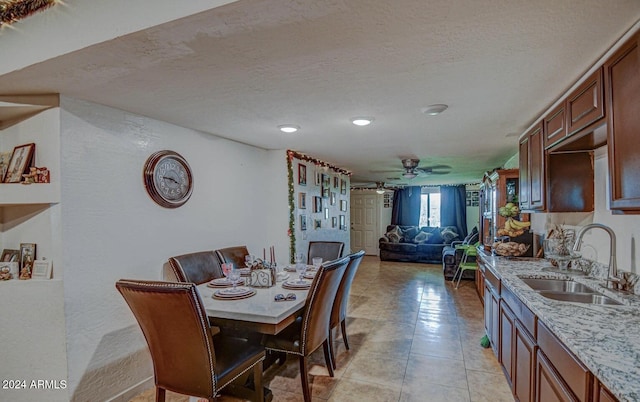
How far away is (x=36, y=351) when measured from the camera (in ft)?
6.90

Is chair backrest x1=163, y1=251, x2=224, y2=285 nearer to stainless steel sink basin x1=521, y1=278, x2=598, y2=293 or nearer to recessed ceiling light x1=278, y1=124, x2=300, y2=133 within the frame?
recessed ceiling light x1=278, y1=124, x2=300, y2=133

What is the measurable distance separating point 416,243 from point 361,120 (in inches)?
260

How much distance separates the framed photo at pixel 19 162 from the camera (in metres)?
2.14

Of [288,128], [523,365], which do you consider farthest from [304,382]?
[288,128]

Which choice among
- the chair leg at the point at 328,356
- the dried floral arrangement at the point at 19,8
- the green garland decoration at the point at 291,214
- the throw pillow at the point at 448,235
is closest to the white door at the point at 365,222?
the throw pillow at the point at 448,235

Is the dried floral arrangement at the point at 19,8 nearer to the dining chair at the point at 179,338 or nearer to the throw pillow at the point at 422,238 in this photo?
the dining chair at the point at 179,338

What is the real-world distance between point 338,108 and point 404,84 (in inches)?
24.7

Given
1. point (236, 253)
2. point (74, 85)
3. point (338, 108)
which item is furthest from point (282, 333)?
point (74, 85)

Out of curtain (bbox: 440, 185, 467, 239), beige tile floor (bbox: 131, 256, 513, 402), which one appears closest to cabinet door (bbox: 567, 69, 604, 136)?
beige tile floor (bbox: 131, 256, 513, 402)

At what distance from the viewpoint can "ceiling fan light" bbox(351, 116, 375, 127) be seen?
2.76 meters

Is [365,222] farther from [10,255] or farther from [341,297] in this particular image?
[10,255]

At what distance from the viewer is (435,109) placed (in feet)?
8.14

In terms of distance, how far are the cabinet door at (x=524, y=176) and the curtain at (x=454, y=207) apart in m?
6.12

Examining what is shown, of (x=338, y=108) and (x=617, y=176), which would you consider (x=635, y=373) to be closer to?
(x=617, y=176)
